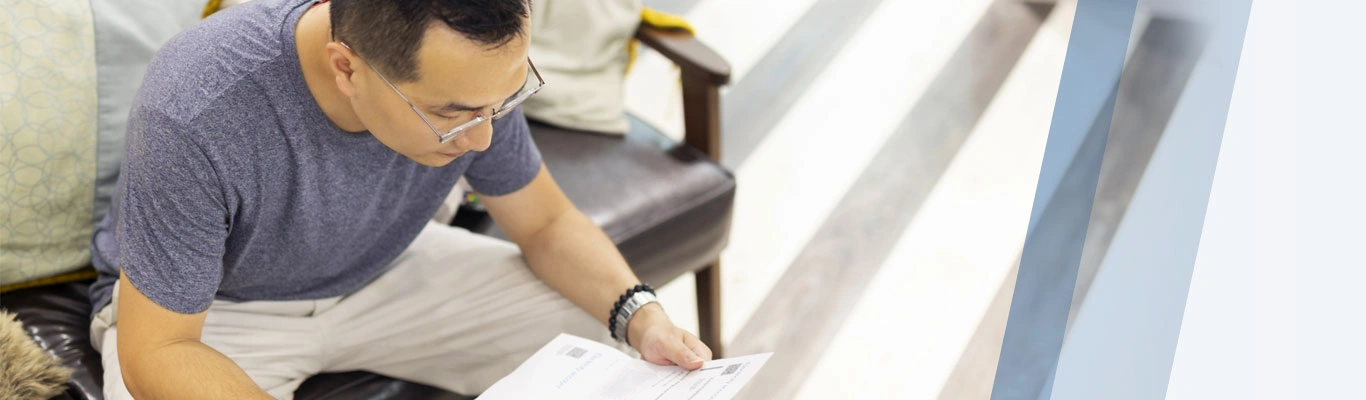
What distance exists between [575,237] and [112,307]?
0.61 m

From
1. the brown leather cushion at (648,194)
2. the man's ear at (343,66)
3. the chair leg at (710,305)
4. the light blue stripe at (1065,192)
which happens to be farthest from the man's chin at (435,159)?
the chair leg at (710,305)

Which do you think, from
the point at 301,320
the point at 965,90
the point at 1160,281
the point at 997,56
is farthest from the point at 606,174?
the point at 997,56

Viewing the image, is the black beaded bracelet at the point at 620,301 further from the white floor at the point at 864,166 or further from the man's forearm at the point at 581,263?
the white floor at the point at 864,166

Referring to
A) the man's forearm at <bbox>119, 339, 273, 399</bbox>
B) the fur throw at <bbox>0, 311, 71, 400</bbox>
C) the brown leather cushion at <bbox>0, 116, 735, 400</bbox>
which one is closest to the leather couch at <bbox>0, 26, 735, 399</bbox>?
the brown leather cushion at <bbox>0, 116, 735, 400</bbox>

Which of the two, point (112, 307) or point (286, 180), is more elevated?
point (286, 180)

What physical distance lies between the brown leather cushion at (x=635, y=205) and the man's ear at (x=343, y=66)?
0.50 meters

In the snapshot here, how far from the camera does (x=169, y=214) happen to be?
3.93ft

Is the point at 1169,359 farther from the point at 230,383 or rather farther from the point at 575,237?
the point at 230,383

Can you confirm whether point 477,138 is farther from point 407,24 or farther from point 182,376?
point 182,376

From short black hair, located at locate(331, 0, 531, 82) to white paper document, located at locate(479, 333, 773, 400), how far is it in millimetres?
376

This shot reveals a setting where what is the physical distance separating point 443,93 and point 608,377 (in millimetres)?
378

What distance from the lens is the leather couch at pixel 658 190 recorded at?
177cm

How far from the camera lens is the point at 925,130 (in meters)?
2.83

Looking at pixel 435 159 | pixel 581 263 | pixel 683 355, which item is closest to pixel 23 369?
pixel 435 159
